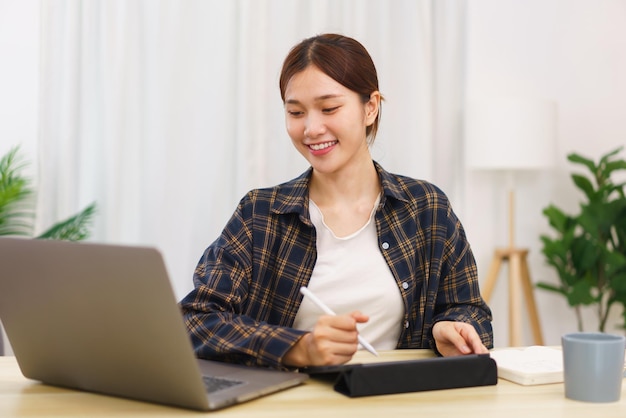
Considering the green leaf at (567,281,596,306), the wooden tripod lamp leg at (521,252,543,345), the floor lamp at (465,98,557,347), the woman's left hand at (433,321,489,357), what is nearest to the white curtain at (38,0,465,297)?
the floor lamp at (465,98,557,347)

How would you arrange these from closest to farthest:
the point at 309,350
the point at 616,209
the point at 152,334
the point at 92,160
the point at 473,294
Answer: the point at 152,334 < the point at 309,350 < the point at 473,294 < the point at 92,160 < the point at 616,209

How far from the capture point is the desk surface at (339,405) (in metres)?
1.19

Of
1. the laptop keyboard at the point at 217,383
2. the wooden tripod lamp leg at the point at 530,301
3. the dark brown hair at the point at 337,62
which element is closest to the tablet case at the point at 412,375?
the laptop keyboard at the point at 217,383

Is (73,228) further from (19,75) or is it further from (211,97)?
(211,97)

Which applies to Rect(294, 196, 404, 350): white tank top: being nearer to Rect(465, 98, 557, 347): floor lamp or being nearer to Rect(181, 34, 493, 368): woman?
Rect(181, 34, 493, 368): woman

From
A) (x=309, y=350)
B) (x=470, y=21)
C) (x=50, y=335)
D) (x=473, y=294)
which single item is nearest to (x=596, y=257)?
(x=470, y=21)

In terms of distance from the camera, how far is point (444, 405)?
1.24 m

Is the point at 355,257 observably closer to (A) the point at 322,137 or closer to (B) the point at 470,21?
(A) the point at 322,137

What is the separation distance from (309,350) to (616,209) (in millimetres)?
2754

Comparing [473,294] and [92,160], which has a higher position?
[92,160]

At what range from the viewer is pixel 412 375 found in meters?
1.31

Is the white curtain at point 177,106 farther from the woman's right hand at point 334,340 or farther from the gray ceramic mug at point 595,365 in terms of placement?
the gray ceramic mug at point 595,365

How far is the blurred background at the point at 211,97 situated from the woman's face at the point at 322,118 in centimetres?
169

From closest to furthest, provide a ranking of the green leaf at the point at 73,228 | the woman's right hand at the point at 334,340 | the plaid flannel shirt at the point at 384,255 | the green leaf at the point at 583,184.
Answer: the woman's right hand at the point at 334,340 → the plaid flannel shirt at the point at 384,255 → the green leaf at the point at 73,228 → the green leaf at the point at 583,184
